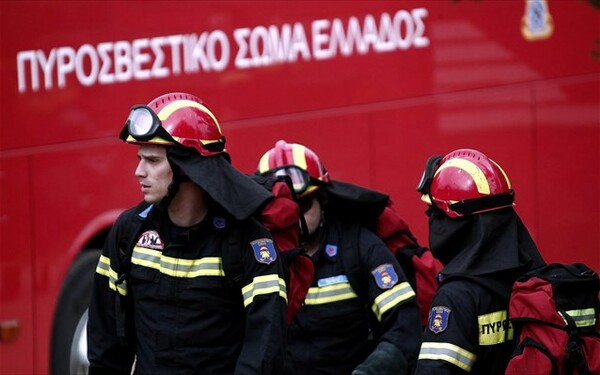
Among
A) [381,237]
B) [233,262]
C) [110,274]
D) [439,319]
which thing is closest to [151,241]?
[110,274]

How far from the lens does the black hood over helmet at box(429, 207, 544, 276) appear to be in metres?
4.54

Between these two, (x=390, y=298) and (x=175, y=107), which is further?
(x=390, y=298)

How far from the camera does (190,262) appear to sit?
4668 millimetres

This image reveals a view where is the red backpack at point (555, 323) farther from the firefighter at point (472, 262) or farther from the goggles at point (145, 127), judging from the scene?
the goggles at point (145, 127)

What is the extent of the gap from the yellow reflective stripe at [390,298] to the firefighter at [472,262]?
2.67ft

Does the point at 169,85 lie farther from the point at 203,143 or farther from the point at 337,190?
the point at 203,143

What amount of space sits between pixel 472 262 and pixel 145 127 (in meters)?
1.26

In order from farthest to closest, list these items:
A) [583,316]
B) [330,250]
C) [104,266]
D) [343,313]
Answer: [330,250]
[343,313]
[104,266]
[583,316]

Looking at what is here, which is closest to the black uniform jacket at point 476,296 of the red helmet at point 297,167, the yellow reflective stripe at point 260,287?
the yellow reflective stripe at point 260,287

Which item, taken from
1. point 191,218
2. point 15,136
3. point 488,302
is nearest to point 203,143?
point 191,218

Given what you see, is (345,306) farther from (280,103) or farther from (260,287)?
(280,103)

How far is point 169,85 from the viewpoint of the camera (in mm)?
8008

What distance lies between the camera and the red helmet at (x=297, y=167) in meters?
6.09

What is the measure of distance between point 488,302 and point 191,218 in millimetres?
1130
